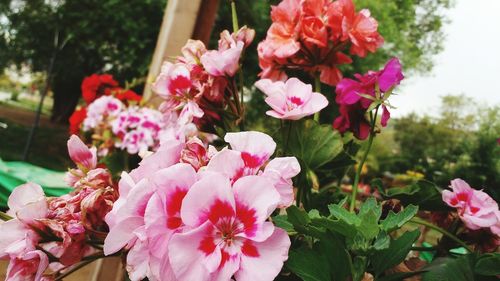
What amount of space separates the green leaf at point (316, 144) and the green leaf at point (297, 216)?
152mm

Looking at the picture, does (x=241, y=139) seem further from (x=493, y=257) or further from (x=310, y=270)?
(x=493, y=257)

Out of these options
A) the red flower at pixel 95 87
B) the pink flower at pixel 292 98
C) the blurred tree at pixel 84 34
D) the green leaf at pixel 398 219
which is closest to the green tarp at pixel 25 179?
the red flower at pixel 95 87

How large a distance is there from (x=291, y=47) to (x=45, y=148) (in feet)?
26.0

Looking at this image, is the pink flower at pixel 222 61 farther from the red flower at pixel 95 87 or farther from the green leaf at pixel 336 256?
the red flower at pixel 95 87

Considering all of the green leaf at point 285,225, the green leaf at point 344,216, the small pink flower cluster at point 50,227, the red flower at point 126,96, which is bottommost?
the red flower at point 126,96

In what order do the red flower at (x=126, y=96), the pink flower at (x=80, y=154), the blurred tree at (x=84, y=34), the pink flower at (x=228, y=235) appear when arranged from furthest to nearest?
the blurred tree at (x=84, y=34) < the red flower at (x=126, y=96) < the pink flower at (x=80, y=154) < the pink flower at (x=228, y=235)

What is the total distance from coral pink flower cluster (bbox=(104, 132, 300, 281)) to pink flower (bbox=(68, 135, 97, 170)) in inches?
4.5

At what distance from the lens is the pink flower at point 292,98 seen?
0.39 meters

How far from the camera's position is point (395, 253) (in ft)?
1.03

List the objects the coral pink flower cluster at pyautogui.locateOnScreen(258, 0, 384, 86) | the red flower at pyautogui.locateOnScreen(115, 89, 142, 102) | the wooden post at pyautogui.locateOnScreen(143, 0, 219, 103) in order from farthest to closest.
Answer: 1. the red flower at pyautogui.locateOnScreen(115, 89, 142, 102)
2. the wooden post at pyautogui.locateOnScreen(143, 0, 219, 103)
3. the coral pink flower cluster at pyautogui.locateOnScreen(258, 0, 384, 86)

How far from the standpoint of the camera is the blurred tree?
17.6 feet

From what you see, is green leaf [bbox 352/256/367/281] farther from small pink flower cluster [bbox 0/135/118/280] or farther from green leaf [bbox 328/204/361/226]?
small pink flower cluster [bbox 0/135/118/280]

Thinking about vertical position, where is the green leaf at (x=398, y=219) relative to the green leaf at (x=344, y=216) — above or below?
above

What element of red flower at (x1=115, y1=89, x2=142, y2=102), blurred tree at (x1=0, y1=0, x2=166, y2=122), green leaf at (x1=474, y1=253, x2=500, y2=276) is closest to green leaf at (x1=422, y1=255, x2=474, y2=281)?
green leaf at (x1=474, y1=253, x2=500, y2=276)
